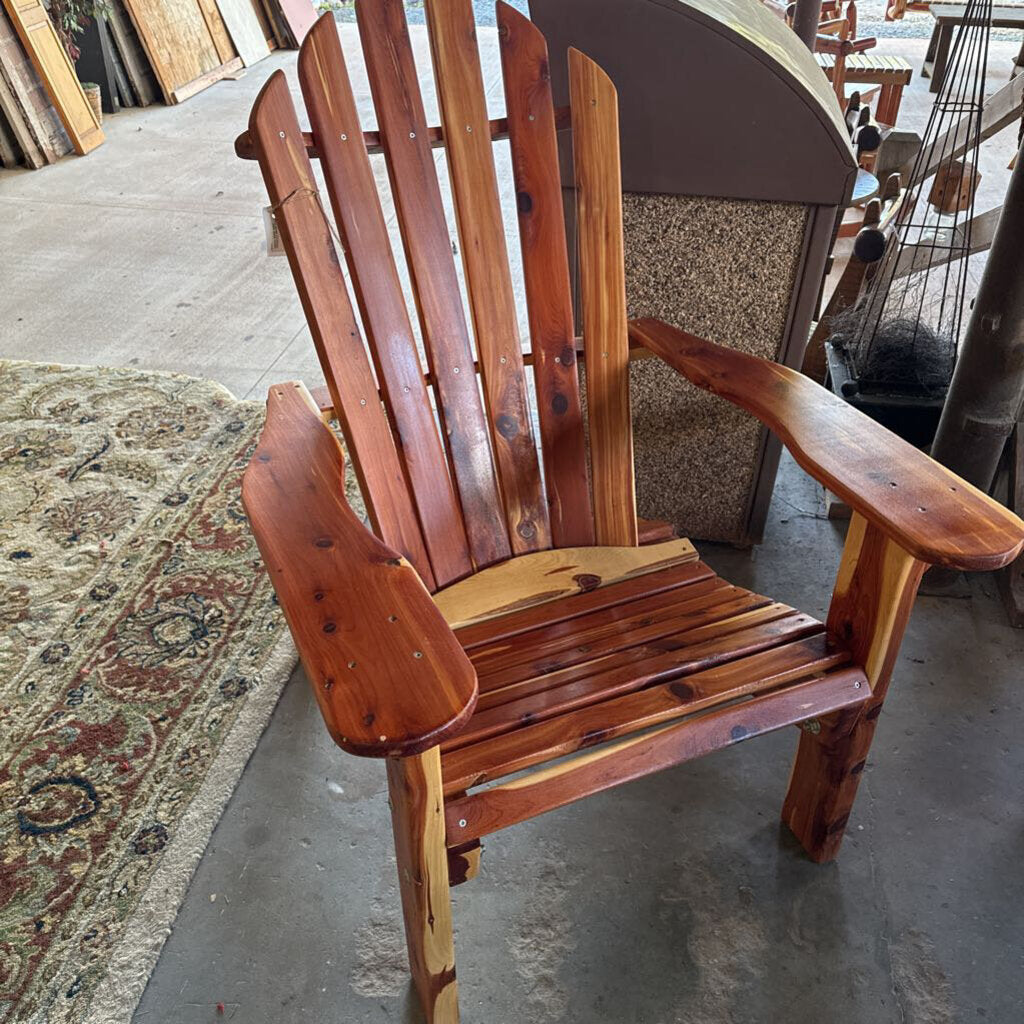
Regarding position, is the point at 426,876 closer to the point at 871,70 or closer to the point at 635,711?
the point at 635,711

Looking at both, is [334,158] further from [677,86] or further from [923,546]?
[923,546]

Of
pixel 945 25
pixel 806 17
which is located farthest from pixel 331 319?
pixel 945 25

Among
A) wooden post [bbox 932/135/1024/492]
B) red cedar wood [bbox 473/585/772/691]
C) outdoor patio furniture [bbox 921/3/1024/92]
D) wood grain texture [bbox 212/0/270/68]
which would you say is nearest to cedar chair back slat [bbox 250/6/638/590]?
red cedar wood [bbox 473/585/772/691]

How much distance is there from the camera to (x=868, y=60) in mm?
4520

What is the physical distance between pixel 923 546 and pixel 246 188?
391 cm

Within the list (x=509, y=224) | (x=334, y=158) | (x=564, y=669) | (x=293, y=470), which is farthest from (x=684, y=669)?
(x=509, y=224)

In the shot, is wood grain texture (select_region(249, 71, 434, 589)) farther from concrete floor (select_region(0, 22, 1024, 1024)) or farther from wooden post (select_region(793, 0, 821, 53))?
wooden post (select_region(793, 0, 821, 53))

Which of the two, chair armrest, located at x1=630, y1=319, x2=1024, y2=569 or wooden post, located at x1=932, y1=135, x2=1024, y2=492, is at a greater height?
chair armrest, located at x1=630, y1=319, x2=1024, y2=569

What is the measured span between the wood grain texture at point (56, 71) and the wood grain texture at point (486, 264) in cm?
393

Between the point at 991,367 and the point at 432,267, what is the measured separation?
1142 millimetres

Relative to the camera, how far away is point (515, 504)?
150 cm

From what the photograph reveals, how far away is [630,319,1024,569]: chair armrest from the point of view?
1016 mm

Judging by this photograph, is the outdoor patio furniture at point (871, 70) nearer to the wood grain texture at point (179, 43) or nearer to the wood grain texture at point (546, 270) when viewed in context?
the wood grain texture at point (546, 270)

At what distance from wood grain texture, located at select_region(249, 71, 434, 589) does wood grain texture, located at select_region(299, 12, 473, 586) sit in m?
0.02
